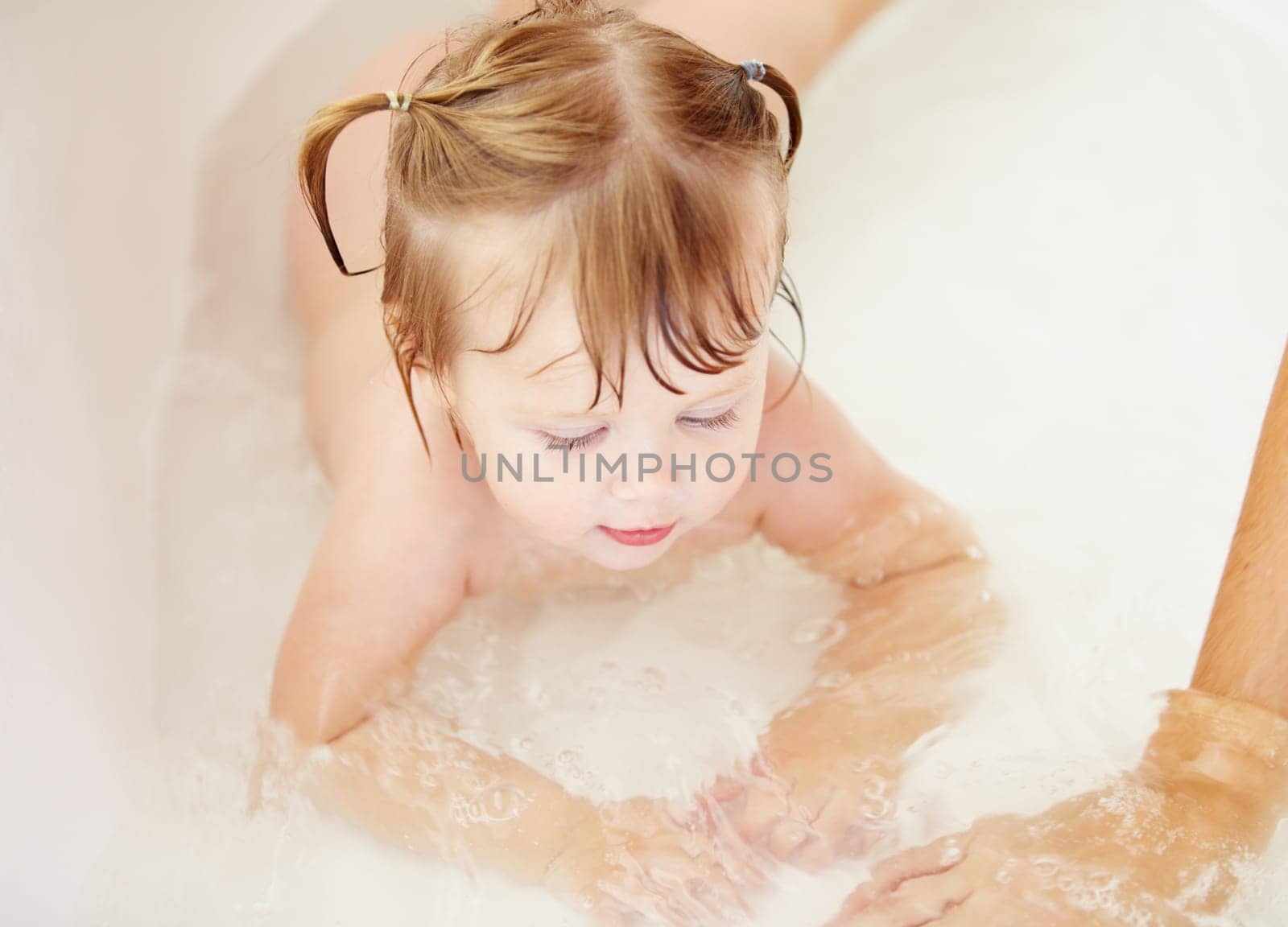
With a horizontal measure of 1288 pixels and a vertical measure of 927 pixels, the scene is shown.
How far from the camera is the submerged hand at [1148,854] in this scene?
933mm

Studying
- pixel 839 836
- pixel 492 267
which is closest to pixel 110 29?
pixel 492 267

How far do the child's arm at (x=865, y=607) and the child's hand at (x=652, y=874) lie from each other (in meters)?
0.06

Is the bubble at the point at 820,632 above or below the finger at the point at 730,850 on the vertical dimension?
above

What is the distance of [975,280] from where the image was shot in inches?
63.7

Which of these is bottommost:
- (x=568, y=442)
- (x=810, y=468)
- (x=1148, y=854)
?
(x=1148, y=854)

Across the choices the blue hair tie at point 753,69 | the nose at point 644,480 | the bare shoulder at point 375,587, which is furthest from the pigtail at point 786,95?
the bare shoulder at point 375,587

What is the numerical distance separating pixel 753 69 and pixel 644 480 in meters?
0.30

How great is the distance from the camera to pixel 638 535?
1026 mm

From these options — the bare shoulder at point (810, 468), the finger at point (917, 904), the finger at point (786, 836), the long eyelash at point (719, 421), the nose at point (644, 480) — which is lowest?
the finger at point (786, 836)

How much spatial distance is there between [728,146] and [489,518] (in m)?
0.45

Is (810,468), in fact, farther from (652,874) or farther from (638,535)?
(652,874)

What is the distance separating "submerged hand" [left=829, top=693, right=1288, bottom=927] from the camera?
3.06ft

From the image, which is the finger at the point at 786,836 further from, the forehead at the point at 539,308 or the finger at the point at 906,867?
the forehead at the point at 539,308

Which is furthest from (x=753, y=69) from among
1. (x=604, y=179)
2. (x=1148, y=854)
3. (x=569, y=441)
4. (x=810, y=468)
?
(x=1148, y=854)
